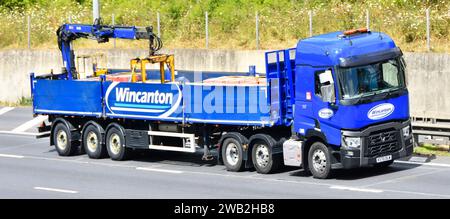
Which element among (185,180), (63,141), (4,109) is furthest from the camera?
(4,109)

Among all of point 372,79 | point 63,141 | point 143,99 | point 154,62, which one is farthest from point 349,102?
point 63,141

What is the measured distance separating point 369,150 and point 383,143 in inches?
16.9

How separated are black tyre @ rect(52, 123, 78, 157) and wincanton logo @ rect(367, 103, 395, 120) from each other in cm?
893

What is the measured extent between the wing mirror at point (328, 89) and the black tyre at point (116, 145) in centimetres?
641

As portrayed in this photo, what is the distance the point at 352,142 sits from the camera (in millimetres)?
20812

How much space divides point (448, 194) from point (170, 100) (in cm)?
753

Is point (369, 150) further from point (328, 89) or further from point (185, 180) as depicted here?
point (185, 180)

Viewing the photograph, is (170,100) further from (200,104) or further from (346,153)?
(346,153)

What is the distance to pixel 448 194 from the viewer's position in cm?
1911

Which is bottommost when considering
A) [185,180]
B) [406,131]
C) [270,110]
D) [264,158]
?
[185,180]

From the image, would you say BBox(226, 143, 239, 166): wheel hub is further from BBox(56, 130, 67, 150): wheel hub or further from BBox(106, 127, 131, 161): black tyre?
BBox(56, 130, 67, 150): wheel hub

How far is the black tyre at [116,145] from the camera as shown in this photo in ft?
83.8

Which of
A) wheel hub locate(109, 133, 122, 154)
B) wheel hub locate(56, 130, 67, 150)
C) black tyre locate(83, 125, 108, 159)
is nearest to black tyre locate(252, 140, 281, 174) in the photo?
wheel hub locate(109, 133, 122, 154)

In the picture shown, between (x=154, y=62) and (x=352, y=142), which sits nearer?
(x=352, y=142)
